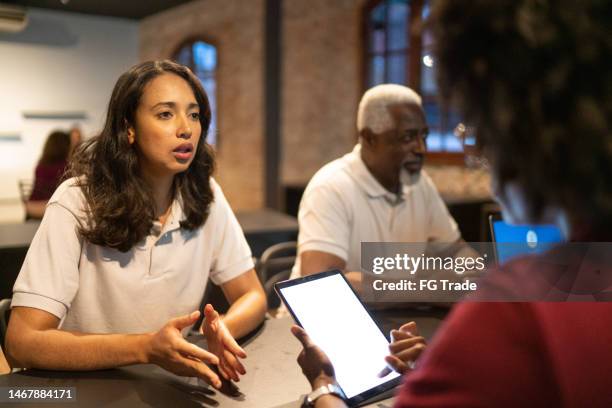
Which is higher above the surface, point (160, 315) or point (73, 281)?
point (73, 281)

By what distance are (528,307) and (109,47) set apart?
3153mm

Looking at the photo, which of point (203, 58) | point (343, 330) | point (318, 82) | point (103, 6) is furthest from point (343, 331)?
point (203, 58)

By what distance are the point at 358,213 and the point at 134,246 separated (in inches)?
31.7

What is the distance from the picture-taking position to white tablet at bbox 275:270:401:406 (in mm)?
999

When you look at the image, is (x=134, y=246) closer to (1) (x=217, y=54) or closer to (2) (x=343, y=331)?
(2) (x=343, y=331)

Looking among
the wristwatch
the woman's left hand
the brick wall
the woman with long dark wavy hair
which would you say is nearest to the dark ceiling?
the woman with long dark wavy hair

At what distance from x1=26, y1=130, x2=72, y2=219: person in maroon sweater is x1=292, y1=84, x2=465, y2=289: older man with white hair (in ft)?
3.25

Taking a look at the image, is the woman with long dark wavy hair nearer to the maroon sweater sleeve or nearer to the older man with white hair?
the older man with white hair

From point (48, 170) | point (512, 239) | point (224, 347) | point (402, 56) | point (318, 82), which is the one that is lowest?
point (224, 347)

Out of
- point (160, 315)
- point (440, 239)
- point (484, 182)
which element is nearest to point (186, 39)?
point (484, 182)

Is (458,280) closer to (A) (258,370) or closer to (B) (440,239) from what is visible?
(A) (258,370)

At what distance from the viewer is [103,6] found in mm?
3039

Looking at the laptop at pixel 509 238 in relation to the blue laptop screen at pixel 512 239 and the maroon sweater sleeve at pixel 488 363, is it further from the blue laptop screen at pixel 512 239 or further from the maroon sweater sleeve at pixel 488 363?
the maroon sweater sleeve at pixel 488 363

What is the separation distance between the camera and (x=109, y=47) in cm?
326
